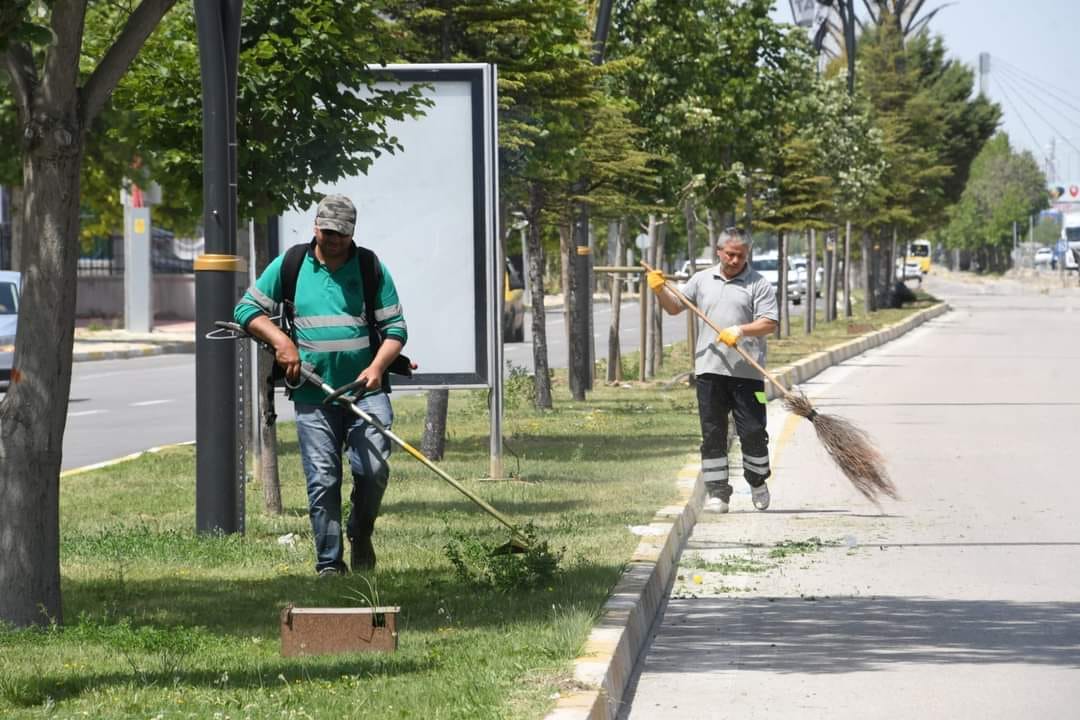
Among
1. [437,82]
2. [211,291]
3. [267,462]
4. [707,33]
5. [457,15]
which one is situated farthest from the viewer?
[707,33]

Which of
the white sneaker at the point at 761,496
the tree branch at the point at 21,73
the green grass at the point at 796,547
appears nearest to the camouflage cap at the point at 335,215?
the tree branch at the point at 21,73

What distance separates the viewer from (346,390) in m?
8.87

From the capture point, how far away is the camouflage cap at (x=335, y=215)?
8906 mm

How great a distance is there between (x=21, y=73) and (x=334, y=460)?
91.8 inches

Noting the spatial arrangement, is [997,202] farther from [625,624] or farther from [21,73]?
[21,73]

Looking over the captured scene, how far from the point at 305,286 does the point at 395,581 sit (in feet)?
4.50

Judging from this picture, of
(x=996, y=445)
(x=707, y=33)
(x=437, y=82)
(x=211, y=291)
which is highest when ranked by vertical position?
(x=707, y=33)

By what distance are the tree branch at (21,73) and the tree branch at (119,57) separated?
212mm

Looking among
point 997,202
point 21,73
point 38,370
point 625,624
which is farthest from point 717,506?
point 997,202

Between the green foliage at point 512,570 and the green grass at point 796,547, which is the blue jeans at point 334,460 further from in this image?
the green grass at point 796,547

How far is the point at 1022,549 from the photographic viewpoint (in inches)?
452

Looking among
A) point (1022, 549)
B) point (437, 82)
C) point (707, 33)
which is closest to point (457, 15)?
point (437, 82)

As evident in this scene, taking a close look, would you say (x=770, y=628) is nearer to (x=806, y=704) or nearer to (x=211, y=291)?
(x=806, y=704)

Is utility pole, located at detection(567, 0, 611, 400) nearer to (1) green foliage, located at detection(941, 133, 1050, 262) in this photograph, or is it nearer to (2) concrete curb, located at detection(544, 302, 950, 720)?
(2) concrete curb, located at detection(544, 302, 950, 720)
